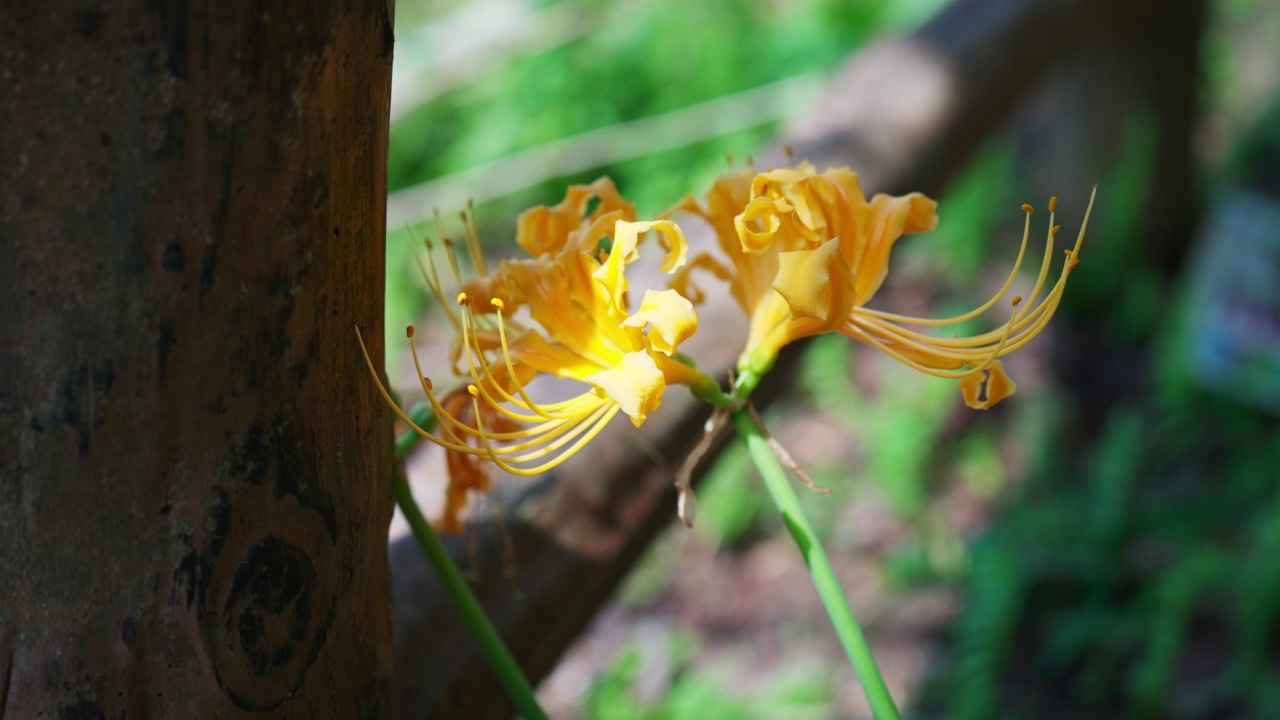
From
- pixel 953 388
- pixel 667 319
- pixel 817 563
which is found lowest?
pixel 817 563

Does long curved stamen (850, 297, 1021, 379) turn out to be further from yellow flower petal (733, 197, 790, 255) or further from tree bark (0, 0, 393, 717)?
tree bark (0, 0, 393, 717)

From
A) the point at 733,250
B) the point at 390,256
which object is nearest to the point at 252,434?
the point at 733,250

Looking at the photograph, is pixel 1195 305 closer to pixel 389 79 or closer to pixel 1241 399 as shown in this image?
pixel 1241 399

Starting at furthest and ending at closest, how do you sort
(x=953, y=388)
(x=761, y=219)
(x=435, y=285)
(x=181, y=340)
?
(x=953, y=388), (x=435, y=285), (x=761, y=219), (x=181, y=340)

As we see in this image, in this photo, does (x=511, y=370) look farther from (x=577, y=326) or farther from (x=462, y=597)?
(x=462, y=597)

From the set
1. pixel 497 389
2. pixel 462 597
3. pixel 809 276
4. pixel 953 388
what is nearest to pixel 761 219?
pixel 809 276

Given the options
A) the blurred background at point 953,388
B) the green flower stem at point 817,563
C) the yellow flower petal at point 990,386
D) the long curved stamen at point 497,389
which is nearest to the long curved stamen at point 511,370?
the long curved stamen at point 497,389

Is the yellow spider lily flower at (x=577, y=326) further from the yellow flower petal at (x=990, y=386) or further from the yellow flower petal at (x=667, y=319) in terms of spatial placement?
the yellow flower petal at (x=990, y=386)
